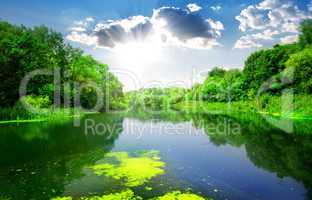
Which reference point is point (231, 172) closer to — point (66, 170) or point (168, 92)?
point (66, 170)

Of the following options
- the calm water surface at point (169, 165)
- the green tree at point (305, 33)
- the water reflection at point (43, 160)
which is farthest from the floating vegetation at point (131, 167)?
the green tree at point (305, 33)

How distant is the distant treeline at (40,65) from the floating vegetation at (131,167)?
31.0 meters

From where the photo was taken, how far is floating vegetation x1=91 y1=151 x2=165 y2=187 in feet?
42.5

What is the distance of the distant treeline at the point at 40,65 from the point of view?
44.7 m

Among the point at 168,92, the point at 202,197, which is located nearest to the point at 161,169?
the point at 202,197

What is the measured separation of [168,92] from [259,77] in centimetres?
7806

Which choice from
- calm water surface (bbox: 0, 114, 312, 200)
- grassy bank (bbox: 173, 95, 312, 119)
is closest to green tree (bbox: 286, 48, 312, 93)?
grassy bank (bbox: 173, 95, 312, 119)

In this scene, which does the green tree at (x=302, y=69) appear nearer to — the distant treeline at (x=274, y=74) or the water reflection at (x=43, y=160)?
the distant treeline at (x=274, y=74)

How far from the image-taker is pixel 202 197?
410 inches

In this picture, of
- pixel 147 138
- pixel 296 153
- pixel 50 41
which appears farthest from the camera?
pixel 50 41

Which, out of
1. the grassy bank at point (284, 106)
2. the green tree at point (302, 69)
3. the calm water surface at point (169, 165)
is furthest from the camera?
the green tree at point (302, 69)

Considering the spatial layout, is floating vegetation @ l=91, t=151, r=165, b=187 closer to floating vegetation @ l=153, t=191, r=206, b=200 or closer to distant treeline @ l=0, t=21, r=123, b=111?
floating vegetation @ l=153, t=191, r=206, b=200

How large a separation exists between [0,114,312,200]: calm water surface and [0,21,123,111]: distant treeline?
73.2ft

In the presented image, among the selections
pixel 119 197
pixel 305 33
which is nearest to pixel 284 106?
pixel 305 33
